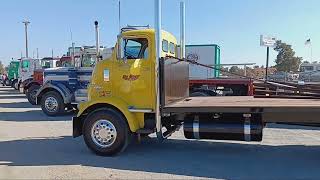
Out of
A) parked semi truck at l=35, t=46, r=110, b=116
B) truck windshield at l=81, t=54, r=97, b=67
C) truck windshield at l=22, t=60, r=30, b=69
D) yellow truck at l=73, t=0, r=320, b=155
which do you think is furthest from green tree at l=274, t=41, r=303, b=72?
yellow truck at l=73, t=0, r=320, b=155

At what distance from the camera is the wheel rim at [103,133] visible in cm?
877

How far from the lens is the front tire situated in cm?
870

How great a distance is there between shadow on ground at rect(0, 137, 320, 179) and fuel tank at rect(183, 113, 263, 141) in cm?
47

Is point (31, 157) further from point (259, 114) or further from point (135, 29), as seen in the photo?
point (259, 114)

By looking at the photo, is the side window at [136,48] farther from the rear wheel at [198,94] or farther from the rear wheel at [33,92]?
the rear wheel at [33,92]

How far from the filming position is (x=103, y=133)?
8.84 meters

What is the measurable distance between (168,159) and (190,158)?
17.6 inches

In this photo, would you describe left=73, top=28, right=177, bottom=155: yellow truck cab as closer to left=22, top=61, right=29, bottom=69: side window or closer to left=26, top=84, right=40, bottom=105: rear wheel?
left=26, top=84, right=40, bottom=105: rear wheel

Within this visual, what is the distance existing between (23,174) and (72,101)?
32.1 feet

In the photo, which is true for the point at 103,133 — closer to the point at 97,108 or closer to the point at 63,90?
the point at 97,108

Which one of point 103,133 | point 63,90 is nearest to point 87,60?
point 63,90

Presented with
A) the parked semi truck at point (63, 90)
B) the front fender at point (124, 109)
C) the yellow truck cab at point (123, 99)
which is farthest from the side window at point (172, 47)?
the parked semi truck at point (63, 90)

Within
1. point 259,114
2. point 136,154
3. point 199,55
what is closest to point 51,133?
point 136,154

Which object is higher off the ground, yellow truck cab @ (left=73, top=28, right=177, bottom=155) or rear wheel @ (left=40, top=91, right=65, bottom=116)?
yellow truck cab @ (left=73, top=28, right=177, bottom=155)
